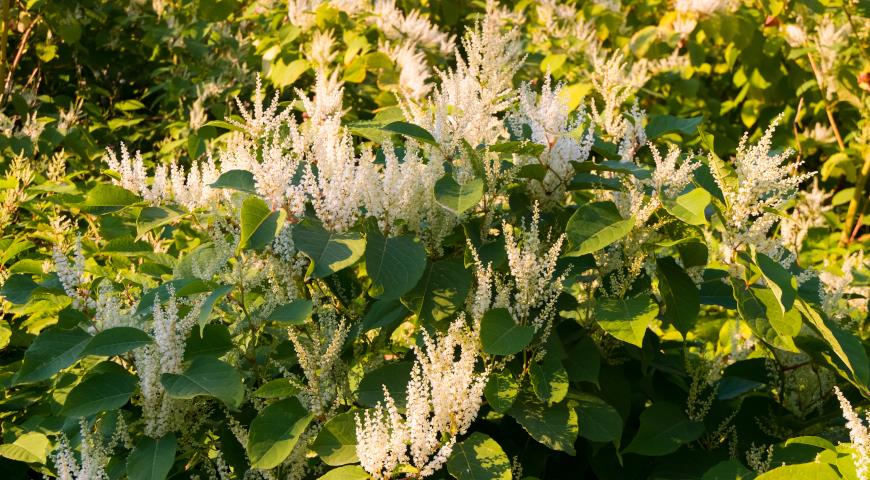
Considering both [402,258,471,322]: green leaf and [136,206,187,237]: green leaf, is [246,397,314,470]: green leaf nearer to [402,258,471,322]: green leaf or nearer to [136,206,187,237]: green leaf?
[402,258,471,322]: green leaf

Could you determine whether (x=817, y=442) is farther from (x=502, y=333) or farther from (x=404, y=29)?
(x=404, y=29)

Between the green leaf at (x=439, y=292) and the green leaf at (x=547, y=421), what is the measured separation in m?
0.27

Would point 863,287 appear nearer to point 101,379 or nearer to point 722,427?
point 722,427

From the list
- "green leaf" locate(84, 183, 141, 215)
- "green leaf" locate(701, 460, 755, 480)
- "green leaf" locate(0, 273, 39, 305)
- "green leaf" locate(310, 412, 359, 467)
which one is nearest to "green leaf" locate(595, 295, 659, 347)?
"green leaf" locate(701, 460, 755, 480)

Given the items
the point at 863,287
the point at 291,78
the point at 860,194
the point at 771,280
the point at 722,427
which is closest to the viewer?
the point at 771,280

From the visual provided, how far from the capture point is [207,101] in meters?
5.09

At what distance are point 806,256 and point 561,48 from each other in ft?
6.32

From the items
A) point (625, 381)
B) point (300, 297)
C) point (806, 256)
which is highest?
point (300, 297)

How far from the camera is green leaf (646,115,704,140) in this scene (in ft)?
8.18

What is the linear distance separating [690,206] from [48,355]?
4.86 feet

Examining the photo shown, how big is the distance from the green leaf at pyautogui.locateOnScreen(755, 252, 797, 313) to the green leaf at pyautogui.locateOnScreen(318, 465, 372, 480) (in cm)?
92

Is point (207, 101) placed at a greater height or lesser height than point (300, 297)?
lesser

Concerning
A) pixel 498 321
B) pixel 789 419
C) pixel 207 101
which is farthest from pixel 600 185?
pixel 207 101

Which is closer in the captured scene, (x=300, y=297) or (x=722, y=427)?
(x=300, y=297)
